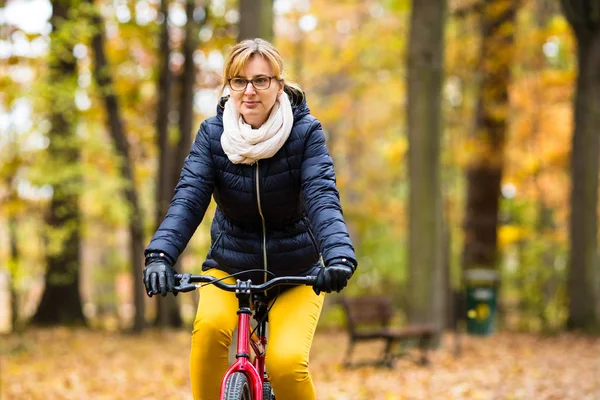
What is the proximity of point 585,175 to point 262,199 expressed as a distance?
44.5 ft

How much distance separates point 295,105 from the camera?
13.6 feet

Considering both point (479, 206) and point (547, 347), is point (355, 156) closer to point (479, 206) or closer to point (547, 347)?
Answer: point (479, 206)

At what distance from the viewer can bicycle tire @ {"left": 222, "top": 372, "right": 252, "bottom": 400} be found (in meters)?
3.36

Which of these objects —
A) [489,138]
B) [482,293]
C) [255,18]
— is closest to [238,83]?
[255,18]

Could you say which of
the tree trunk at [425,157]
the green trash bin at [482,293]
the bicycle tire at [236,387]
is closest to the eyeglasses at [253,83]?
the bicycle tire at [236,387]

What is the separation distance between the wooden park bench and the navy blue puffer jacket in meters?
7.86

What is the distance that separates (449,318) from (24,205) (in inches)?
471

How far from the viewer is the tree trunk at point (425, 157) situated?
12.7 meters

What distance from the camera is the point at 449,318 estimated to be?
21.2 metres

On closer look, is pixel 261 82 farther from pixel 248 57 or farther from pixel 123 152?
pixel 123 152

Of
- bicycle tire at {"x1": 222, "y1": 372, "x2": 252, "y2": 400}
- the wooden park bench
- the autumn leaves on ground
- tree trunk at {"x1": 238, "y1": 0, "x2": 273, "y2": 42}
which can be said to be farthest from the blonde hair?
the wooden park bench

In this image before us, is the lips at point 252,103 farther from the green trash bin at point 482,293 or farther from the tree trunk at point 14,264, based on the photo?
the green trash bin at point 482,293

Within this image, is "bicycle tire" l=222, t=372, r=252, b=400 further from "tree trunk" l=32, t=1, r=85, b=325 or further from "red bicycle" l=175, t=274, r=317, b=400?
"tree trunk" l=32, t=1, r=85, b=325

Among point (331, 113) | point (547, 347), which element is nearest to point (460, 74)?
point (331, 113)
